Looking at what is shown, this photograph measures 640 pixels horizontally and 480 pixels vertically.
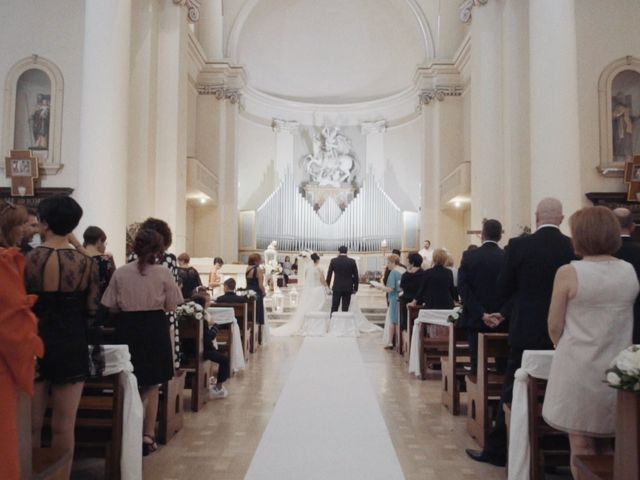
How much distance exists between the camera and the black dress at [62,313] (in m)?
2.97

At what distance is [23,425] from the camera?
243 centimetres

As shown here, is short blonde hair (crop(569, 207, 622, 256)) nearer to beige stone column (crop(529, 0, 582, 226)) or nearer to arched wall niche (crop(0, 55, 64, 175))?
beige stone column (crop(529, 0, 582, 226))

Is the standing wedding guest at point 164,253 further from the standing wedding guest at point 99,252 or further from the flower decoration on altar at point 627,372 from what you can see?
the flower decoration on altar at point 627,372

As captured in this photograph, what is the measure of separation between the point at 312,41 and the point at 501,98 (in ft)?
38.0

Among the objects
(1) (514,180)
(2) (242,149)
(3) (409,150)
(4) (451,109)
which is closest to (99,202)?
(1) (514,180)

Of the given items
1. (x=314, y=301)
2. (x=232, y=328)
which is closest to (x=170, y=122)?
(x=314, y=301)

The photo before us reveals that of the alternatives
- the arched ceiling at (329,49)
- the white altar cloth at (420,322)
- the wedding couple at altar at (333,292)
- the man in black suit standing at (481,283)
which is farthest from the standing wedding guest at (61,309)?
the arched ceiling at (329,49)

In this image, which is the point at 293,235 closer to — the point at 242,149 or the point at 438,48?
the point at 242,149

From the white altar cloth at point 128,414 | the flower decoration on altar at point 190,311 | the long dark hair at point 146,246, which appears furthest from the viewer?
the flower decoration on altar at point 190,311

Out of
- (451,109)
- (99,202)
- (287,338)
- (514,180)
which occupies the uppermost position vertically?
(451,109)

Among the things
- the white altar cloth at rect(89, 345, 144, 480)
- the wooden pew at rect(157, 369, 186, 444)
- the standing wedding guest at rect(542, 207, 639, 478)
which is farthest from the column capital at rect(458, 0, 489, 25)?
the white altar cloth at rect(89, 345, 144, 480)

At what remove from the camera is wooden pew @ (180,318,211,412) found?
5.48m

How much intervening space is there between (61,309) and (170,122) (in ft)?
32.1

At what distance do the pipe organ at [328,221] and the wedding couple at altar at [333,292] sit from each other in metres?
10.3
